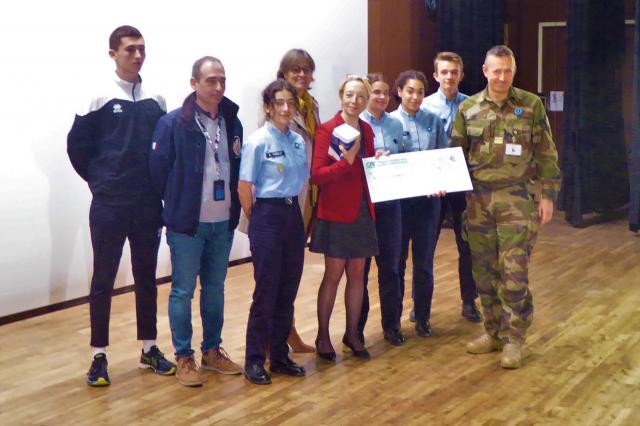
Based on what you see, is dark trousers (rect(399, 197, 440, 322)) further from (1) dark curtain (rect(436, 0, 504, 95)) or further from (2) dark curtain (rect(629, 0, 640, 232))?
(1) dark curtain (rect(436, 0, 504, 95))

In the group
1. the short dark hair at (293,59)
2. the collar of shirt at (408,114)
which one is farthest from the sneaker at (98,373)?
the collar of shirt at (408,114)

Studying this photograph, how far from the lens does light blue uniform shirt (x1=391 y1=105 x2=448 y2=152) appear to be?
5.09 meters

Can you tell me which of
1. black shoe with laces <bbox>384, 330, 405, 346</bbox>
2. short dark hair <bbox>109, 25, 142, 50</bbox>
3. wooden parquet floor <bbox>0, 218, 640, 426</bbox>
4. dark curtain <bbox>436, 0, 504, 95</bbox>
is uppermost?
dark curtain <bbox>436, 0, 504, 95</bbox>

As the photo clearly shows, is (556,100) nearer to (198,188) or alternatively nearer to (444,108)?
(444,108)

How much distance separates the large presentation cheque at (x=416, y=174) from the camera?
15.5 feet

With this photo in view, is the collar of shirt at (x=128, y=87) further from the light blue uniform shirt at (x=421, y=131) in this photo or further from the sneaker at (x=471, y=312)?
the sneaker at (x=471, y=312)

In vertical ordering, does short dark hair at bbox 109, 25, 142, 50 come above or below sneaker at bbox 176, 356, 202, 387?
above

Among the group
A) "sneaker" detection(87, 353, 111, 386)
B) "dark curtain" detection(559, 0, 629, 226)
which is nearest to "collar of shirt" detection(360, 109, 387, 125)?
"sneaker" detection(87, 353, 111, 386)

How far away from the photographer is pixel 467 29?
31.7ft

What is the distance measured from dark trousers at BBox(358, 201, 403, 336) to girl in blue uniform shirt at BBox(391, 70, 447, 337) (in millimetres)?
172

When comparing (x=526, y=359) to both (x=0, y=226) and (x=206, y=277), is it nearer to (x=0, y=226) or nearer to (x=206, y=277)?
(x=206, y=277)

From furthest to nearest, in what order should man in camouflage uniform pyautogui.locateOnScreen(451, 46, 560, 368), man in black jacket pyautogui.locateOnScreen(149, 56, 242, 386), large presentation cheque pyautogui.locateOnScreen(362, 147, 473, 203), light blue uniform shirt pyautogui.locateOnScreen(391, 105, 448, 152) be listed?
light blue uniform shirt pyautogui.locateOnScreen(391, 105, 448, 152) → large presentation cheque pyautogui.locateOnScreen(362, 147, 473, 203) → man in camouflage uniform pyautogui.locateOnScreen(451, 46, 560, 368) → man in black jacket pyautogui.locateOnScreen(149, 56, 242, 386)

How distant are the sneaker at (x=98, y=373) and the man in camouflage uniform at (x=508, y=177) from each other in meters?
1.88

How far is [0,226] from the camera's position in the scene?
5.57 meters
